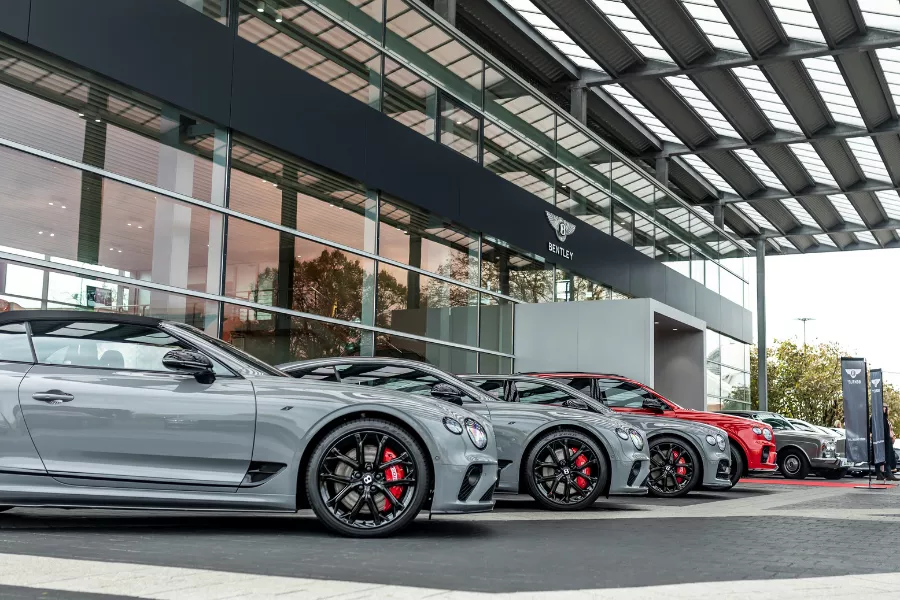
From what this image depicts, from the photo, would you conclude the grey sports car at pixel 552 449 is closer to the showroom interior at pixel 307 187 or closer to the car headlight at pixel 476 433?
the car headlight at pixel 476 433

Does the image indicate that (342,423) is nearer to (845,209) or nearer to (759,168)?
(759,168)

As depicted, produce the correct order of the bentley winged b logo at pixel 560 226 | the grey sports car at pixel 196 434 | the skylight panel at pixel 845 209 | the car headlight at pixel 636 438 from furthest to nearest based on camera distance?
the skylight panel at pixel 845 209 → the bentley winged b logo at pixel 560 226 → the car headlight at pixel 636 438 → the grey sports car at pixel 196 434

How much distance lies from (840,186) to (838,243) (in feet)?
40.7

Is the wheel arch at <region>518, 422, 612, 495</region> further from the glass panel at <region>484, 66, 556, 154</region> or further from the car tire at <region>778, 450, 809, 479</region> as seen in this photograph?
the car tire at <region>778, 450, 809, 479</region>

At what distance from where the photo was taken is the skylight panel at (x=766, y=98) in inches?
970

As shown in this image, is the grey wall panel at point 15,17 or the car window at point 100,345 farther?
the grey wall panel at point 15,17

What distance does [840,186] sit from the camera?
34.6 meters

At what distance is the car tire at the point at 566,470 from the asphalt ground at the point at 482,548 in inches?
9.8

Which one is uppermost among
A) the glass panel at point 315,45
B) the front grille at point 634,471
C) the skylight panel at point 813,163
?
the skylight panel at point 813,163

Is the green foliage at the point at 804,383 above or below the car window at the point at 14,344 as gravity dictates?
above

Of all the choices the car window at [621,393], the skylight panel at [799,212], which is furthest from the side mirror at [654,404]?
the skylight panel at [799,212]

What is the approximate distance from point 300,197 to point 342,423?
8.39m

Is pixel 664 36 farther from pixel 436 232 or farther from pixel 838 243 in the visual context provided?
pixel 838 243

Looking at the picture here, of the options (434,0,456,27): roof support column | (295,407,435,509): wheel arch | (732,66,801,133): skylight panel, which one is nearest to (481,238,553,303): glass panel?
(434,0,456,27): roof support column
